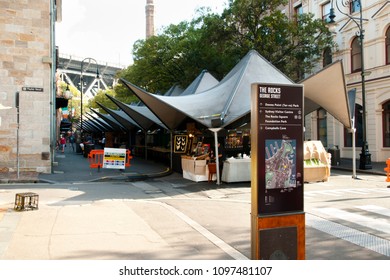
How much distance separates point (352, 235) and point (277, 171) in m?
3.31

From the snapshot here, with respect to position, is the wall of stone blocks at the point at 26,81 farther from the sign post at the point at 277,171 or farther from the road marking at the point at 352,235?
the sign post at the point at 277,171

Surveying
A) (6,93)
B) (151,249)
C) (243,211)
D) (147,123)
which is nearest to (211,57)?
(147,123)

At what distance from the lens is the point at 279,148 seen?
4562 mm

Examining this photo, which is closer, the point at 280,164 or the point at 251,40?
the point at 280,164

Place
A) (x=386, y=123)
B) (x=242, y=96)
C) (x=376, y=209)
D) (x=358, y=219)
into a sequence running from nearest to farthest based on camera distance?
(x=358, y=219) < (x=376, y=209) < (x=242, y=96) < (x=386, y=123)

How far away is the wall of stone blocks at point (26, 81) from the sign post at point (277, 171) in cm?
1488

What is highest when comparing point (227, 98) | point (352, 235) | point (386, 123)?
point (227, 98)

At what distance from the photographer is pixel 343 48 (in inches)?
1113

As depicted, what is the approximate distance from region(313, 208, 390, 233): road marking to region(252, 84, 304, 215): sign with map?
3.71m

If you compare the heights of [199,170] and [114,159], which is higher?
[114,159]

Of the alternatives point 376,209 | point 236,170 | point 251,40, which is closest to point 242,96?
point 236,170

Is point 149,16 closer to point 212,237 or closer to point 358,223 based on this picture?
point 358,223

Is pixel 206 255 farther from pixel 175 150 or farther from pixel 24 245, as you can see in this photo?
pixel 175 150
